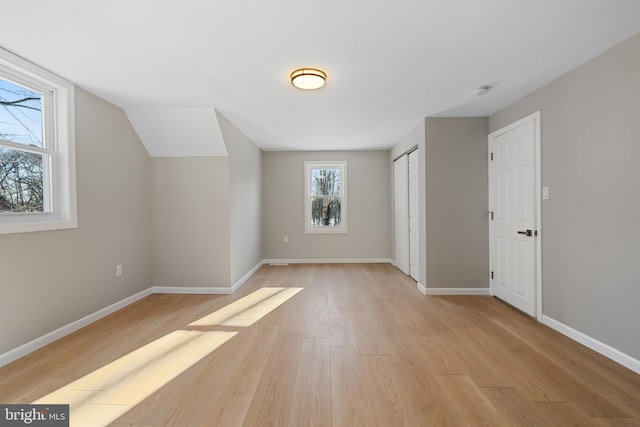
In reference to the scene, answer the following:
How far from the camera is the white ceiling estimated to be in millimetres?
1733

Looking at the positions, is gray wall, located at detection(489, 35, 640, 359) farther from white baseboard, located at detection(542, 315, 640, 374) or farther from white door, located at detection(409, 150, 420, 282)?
white door, located at detection(409, 150, 420, 282)

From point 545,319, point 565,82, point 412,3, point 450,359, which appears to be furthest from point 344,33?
point 545,319

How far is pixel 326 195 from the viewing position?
242 inches

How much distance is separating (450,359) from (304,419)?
126cm

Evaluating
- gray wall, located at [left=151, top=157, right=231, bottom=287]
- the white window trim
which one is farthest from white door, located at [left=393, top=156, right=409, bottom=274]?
the white window trim

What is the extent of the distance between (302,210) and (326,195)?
621mm

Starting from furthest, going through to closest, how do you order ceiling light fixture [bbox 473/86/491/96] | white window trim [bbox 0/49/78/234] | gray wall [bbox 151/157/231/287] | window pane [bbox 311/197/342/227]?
window pane [bbox 311/197/342/227], gray wall [bbox 151/157/231/287], ceiling light fixture [bbox 473/86/491/96], white window trim [bbox 0/49/78/234]

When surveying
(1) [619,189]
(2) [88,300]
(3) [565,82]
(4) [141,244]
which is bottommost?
(2) [88,300]

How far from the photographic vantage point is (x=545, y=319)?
2838mm

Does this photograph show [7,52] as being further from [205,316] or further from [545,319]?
[545,319]

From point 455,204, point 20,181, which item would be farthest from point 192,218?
point 455,204

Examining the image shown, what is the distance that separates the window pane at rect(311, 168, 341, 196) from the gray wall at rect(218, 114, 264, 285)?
1.18 m

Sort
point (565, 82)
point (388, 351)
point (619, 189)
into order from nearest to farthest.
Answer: point (619, 189) → point (388, 351) → point (565, 82)

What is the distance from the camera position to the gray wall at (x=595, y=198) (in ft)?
6.72
